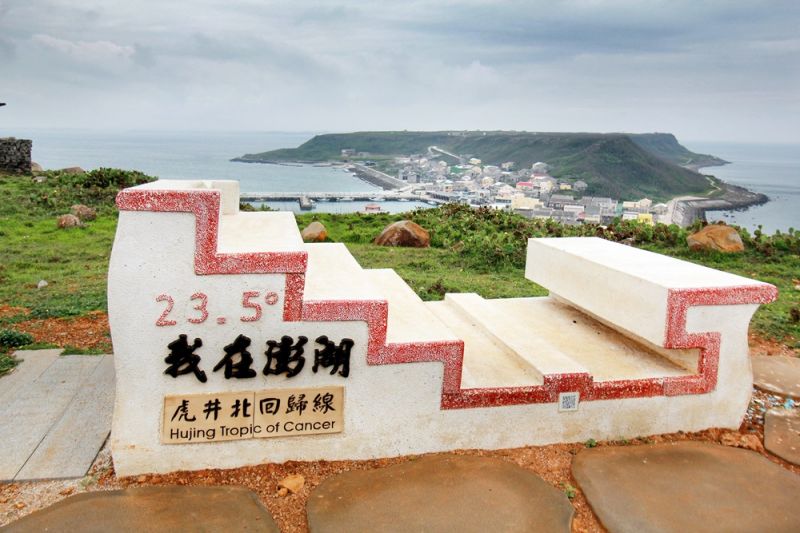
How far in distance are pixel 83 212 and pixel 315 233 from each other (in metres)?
5.94

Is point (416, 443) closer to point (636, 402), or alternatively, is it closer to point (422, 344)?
point (422, 344)

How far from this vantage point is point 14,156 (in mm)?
20469

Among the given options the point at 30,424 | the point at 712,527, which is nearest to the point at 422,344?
the point at 712,527

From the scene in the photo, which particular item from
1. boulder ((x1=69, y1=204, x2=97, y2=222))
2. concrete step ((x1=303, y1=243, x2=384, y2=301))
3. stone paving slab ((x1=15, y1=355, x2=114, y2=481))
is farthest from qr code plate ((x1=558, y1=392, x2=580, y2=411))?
boulder ((x1=69, y1=204, x2=97, y2=222))

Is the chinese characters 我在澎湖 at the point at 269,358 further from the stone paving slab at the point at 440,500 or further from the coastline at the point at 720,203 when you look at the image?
the coastline at the point at 720,203

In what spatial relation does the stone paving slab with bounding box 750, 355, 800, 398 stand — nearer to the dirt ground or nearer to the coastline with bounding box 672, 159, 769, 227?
the dirt ground

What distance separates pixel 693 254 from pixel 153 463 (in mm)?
11542

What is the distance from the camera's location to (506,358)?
16.6ft

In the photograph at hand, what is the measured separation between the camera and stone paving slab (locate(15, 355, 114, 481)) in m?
3.99

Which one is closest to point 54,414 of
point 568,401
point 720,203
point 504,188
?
point 568,401

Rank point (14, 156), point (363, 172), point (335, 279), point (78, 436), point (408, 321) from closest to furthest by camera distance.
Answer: point (78, 436), point (335, 279), point (408, 321), point (14, 156), point (363, 172)

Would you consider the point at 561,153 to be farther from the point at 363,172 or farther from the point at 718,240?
the point at 718,240

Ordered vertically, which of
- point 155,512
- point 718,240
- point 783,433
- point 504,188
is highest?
point 504,188

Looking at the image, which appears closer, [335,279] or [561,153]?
[335,279]
